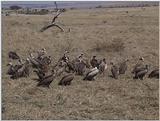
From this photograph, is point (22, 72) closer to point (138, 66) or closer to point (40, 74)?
point (40, 74)

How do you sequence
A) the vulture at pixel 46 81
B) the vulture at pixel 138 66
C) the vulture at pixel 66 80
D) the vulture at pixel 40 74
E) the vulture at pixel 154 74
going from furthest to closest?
the vulture at pixel 138 66
the vulture at pixel 154 74
the vulture at pixel 40 74
the vulture at pixel 66 80
the vulture at pixel 46 81

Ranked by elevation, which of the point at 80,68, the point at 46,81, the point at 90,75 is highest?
the point at 80,68

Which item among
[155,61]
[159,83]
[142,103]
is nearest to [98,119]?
[142,103]

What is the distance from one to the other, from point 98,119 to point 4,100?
100 inches

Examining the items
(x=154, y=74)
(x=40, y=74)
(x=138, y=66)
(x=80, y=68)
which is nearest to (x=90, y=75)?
(x=80, y=68)

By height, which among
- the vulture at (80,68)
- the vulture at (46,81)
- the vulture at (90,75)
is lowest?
the vulture at (46,81)

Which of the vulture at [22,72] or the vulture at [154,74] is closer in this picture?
the vulture at [22,72]

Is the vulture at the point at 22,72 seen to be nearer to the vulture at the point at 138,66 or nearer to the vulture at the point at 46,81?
the vulture at the point at 46,81

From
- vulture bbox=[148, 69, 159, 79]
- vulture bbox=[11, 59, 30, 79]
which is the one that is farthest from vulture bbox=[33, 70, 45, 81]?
vulture bbox=[148, 69, 159, 79]

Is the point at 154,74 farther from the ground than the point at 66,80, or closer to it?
farther from the ground

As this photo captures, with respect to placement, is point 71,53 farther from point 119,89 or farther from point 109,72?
point 119,89

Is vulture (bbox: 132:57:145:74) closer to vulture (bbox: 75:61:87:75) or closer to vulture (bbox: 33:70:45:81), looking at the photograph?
vulture (bbox: 75:61:87:75)

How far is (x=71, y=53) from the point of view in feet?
62.2

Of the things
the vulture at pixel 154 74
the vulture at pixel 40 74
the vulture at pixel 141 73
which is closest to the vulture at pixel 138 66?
the vulture at pixel 141 73
